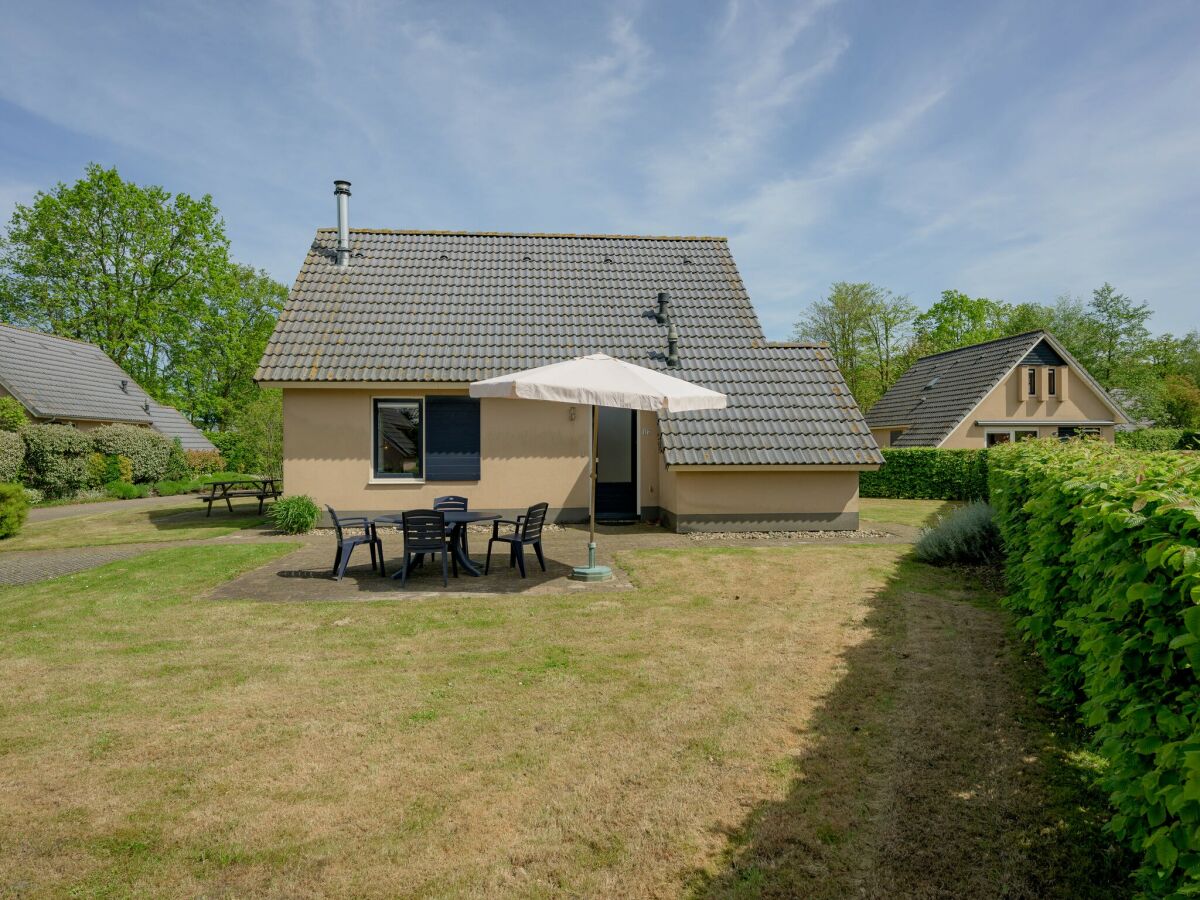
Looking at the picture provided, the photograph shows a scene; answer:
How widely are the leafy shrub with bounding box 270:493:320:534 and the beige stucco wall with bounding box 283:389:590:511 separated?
1.49ft

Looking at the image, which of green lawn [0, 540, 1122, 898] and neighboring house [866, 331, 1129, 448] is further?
neighboring house [866, 331, 1129, 448]

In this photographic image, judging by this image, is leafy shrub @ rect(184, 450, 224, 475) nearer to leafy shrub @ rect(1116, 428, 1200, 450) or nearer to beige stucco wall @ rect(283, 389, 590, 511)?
beige stucco wall @ rect(283, 389, 590, 511)

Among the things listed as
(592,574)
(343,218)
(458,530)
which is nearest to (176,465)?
(343,218)

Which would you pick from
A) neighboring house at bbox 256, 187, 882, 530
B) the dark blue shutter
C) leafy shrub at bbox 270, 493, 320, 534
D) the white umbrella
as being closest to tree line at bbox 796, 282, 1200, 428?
neighboring house at bbox 256, 187, 882, 530

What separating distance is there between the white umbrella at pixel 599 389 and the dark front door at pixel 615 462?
618cm

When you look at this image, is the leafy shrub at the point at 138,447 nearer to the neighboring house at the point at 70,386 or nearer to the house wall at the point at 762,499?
the neighboring house at the point at 70,386

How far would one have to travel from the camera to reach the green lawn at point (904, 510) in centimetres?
1502

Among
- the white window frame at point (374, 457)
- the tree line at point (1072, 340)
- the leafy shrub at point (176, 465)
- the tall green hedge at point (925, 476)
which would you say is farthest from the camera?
the tree line at point (1072, 340)

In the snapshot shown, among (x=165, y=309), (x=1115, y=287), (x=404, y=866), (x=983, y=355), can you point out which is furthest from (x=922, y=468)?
(x=165, y=309)

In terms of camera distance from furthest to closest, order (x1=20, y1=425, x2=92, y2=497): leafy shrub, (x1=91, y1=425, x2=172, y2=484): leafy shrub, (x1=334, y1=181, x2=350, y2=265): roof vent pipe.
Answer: (x1=91, y1=425, x2=172, y2=484): leafy shrub
(x1=20, y1=425, x2=92, y2=497): leafy shrub
(x1=334, y1=181, x2=350, y2=265): roof vent pipe

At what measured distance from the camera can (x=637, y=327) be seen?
15.1m

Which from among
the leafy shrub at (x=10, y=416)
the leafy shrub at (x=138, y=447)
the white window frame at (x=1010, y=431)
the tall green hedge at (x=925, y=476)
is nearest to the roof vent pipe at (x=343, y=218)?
the leafy shrub at (x=10, y=416)

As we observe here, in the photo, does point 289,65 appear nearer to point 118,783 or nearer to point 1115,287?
Result: point 118,783

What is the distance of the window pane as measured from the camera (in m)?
13.5
